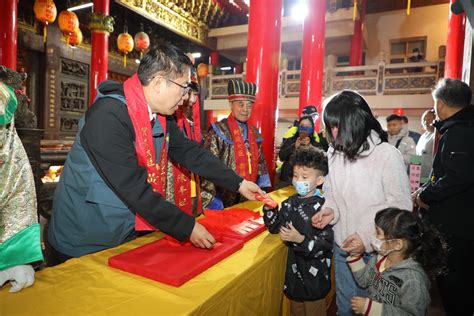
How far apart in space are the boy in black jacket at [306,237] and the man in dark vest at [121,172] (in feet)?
2.06

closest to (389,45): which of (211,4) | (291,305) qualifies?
(211,4)

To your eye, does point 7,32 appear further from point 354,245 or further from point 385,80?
point 385,80

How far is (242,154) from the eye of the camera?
123 inches

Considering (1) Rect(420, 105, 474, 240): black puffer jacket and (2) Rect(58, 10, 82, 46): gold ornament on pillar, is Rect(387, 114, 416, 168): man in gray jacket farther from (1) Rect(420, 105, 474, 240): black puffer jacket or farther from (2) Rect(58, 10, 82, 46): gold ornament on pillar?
(2) Rect(58, 10, 82, 46): gold ornament on pillar

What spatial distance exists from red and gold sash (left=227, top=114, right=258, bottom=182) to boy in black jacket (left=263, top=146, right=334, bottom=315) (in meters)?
1.26

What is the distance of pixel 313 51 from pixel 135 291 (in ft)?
24.3

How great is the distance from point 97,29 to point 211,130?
6.92m

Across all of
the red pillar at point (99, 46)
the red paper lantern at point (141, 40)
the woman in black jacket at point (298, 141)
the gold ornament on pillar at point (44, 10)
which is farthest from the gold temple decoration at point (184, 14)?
the woman in black jacket at point (298, 141)

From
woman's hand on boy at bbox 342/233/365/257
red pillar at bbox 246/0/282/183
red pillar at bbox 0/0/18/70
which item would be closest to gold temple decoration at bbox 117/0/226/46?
red pillar at bbox 0/0/18/70

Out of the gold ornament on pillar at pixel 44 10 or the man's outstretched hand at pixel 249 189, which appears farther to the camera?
the gold ornament on pillar at pixel 44 10

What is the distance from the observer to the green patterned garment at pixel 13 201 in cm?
103

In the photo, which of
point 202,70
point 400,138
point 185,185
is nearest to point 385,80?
point 400,138

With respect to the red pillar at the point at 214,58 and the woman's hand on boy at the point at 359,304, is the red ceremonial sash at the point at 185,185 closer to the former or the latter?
the woman's hand on boy at the point at 359,304

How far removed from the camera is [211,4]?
40.5 ft
